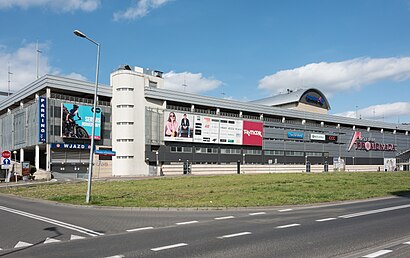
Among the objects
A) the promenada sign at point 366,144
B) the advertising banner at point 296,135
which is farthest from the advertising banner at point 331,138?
the advertising banner at point 296,135

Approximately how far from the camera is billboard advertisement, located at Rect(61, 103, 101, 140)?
56031mm

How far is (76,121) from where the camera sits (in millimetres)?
57094

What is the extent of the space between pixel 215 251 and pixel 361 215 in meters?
8.07

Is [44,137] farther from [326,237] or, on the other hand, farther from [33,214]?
[326,237]

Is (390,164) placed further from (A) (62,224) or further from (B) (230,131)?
(A) (62,224)

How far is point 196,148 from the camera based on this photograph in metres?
68.3

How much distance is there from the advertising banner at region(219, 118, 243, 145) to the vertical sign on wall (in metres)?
30.6

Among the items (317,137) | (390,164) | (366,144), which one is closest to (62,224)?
(317,137)

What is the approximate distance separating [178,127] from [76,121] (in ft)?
55.9

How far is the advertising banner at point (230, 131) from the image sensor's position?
71.6m

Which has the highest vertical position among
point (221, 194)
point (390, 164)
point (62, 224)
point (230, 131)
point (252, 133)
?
point (230, 131)

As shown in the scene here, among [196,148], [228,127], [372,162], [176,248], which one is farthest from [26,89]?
[372,162]

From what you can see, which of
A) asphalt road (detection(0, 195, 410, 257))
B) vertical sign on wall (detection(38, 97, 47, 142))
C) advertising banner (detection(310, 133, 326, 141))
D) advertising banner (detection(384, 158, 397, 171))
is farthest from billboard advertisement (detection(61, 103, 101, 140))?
advertising banner (detection(384, 158, 397, 171))

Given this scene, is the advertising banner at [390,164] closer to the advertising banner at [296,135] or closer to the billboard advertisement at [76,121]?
the advertising banner at [296,135]
